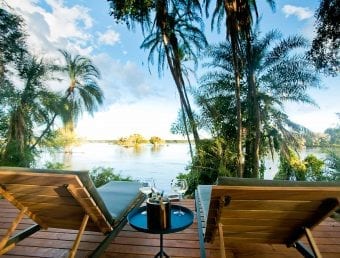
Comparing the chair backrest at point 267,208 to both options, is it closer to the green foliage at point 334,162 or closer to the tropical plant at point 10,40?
the green foliage at point 334,162

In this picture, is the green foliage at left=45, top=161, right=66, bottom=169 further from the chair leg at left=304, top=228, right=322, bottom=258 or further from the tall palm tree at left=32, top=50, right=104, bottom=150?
the chair leg at left=304, top=228, right=322, bottom=258

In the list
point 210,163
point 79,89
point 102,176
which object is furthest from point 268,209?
point 79,89

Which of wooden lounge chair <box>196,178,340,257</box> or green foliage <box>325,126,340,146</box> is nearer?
wooden lounge chair <box>196,178,340,257</box>

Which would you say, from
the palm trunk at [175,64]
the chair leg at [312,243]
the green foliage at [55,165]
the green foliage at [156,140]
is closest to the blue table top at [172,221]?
the chair leg at [312,243]

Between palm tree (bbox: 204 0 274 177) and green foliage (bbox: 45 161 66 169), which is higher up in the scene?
palm tree (bbox: 204 0 274 177)

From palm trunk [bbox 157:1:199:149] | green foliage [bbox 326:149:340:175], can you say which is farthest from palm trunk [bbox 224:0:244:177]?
green foliage [bbox 326:149:340:175]

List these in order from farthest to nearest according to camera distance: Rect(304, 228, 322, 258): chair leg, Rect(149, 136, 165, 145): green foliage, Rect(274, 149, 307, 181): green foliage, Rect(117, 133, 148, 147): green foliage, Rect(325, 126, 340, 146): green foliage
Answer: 1. Rect(149, 136, 165, 145): green foliage
2. Rect(117, 133, 148, 147): green foliage
3. Rect(274, 149, 307, 181): green foliage
4. Rect(325, 126, 340, 146): green foliage
5. Rect(304, 228, 322, 258): chair leg

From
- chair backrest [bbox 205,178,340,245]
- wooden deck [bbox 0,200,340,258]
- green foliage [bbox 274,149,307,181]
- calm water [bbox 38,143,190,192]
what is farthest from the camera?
calm water [bbox 38,143,190,192]

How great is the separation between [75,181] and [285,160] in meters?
6.64

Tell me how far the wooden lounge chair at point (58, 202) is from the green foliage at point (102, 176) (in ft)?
12.3

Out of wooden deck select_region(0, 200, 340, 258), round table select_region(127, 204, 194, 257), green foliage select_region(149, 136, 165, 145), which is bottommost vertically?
wooden deck select_region(0, 200, 340, 258)

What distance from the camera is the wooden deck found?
7.31 ft

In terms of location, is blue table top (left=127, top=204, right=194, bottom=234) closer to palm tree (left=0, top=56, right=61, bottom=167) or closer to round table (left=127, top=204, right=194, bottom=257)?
round table (left=127, top=204, right=194, bottom=257)

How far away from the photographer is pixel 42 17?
8320 millimetres
